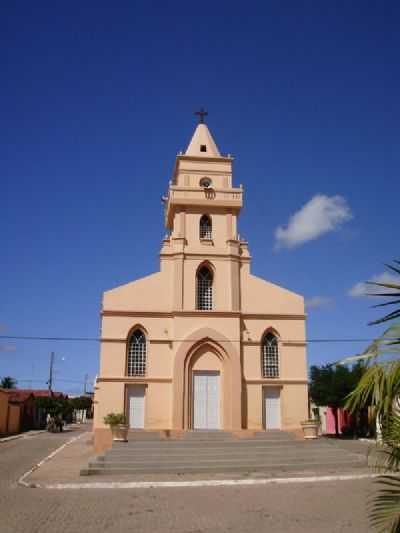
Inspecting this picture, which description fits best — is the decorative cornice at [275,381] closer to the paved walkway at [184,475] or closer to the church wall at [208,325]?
the church wall at [208,325]

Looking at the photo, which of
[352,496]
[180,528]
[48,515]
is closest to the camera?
[180,528]

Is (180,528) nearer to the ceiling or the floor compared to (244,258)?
nearer to the floor

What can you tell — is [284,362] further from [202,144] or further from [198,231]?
[202,144]

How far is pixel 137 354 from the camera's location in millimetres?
24250

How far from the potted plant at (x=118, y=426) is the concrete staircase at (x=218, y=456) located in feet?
1.75

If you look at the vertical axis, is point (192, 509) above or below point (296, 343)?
below

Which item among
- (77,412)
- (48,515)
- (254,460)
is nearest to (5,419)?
(254,460)

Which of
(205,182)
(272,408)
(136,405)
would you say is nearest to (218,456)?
(136,405)

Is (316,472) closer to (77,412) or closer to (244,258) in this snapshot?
(244,258)

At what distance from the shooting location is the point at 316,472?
17.4 m

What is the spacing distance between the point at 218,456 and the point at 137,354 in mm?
7024

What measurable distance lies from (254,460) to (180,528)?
9.37 m

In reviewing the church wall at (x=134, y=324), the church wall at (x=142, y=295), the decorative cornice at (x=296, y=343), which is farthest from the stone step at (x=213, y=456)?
the church wall at (x=142, y=295)

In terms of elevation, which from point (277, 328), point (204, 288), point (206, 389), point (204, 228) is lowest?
point (206, 389)
